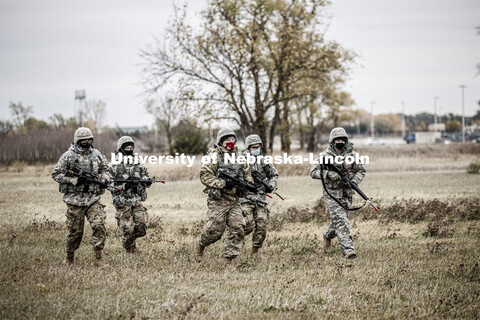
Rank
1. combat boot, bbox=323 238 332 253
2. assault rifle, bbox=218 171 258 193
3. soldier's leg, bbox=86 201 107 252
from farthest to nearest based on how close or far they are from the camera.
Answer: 1. combat boot, bbox=323 238 332 253
2. soldier's leg, bbox=86 201 107 252
3. assault rifle, bbox=218 171 258 193

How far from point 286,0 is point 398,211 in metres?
22.6

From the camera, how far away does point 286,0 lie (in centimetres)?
3372

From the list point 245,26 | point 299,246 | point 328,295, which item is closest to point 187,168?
point 245,26

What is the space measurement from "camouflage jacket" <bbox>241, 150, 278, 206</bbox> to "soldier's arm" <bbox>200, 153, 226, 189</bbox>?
1.14m

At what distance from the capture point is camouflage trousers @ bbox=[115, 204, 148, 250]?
31.3 feet

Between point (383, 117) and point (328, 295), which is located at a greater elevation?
point (383, 117)

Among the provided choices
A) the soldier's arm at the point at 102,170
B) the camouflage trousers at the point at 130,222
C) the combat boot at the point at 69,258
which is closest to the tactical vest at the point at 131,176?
the camouflage trousers at the point at 130,222

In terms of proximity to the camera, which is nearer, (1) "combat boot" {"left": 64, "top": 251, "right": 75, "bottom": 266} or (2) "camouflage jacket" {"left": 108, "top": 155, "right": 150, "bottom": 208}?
(1) "combat boot" {"left": 64, "top": 251, "right": 75, "bottom": 266}

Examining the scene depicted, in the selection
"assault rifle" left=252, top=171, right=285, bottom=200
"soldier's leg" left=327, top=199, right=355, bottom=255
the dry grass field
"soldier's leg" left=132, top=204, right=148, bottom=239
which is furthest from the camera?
"soldier's leg" left=132, top=204, right=148, bottom=239

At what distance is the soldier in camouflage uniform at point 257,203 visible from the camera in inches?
374

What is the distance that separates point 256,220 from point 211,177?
1594mm

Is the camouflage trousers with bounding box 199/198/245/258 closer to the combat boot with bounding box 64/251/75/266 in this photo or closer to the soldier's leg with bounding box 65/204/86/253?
the soldier's leg with bounding box 65/204/86/253

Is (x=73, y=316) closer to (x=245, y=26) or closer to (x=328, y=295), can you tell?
(x=328, y=295)

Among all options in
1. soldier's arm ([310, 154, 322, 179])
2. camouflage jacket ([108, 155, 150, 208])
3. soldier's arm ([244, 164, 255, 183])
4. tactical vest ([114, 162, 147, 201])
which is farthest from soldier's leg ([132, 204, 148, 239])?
soldier's arm ([310, 154, 322, 179])
